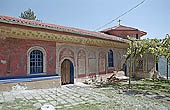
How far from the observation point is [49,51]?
945cm

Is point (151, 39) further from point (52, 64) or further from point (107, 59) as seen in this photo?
point (52, 64)

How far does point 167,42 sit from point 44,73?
29.1 ft

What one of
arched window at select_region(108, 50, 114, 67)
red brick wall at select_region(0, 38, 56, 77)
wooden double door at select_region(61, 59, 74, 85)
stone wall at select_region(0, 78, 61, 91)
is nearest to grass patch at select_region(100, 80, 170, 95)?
wooden double door at select_region(61, 59, 74, 85)

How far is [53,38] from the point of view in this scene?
9453 millimetres

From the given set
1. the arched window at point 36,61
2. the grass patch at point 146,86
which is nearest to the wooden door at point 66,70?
the arched window at point 36,61

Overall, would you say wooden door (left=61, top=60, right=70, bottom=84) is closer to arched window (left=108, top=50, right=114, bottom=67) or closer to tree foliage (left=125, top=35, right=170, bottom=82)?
arched window (left=108, top=50, right=114, bottom=67)

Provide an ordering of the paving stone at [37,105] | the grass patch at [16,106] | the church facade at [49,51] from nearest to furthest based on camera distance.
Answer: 1. the grass patch at [16,106]
2. the paving stone at [37,105]
3. the church facade at [49,51]

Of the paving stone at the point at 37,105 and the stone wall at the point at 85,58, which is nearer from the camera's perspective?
the paving stone at the point at 37,105

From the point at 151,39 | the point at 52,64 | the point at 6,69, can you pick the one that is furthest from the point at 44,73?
the point at 151,39

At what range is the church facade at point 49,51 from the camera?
7.72 meters

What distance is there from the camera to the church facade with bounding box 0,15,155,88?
772 cm

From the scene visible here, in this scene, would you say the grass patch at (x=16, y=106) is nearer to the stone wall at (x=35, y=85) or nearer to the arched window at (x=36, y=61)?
the stone wall at (x=35, y=85)

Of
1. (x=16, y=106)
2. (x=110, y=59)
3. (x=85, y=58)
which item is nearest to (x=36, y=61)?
(x=16, y=106)

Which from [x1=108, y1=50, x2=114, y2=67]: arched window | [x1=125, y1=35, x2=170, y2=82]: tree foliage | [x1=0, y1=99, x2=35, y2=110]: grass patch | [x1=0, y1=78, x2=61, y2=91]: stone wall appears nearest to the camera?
[x1=0, y1=99, x2=35, y2=110]: grass patch
